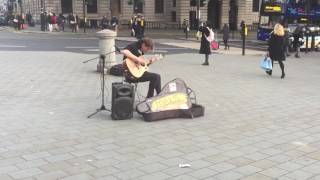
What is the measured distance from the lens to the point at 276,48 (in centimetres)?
1399

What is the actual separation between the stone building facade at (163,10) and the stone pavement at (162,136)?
43.5m

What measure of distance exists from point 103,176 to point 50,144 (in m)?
1.44

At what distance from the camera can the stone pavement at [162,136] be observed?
5.61 meters

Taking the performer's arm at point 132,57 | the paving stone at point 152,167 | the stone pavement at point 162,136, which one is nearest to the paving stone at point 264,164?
the stone pavement at point 162,136

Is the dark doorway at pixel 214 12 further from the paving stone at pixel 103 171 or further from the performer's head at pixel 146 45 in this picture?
the paving stone at pixel 103 171

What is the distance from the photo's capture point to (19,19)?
45938 millimetres

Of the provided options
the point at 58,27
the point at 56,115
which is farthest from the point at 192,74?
the point at 58,27

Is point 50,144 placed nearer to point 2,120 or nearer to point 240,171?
point 2,120

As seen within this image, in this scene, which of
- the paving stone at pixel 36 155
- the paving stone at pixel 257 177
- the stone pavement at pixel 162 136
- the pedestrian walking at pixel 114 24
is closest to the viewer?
the paving stone at pixel 257 177

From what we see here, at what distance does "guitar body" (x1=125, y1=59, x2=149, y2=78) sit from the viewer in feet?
28.1

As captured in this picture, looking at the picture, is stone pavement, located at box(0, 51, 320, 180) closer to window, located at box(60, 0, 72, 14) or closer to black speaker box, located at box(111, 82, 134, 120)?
black speaker box, located at box(111, 82, 134, 120)

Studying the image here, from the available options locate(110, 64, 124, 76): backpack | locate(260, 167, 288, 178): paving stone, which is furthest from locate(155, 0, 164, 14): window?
locate(260, 167, 288, 178): paving stone

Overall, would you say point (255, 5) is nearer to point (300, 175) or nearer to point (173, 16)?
point (173, 16)

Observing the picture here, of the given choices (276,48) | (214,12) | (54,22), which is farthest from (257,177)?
(214,12)
